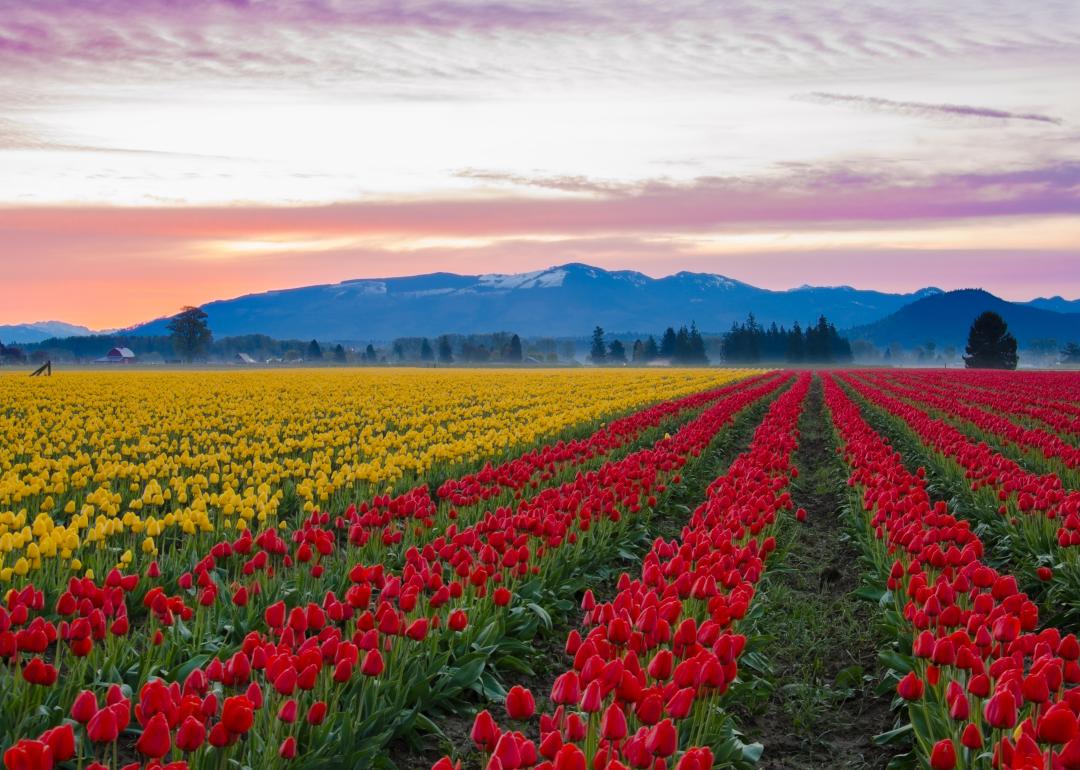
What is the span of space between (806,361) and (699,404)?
125m

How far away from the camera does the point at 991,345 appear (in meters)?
102

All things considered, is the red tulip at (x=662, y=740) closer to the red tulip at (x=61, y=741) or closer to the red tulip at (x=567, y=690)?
the red tulip at (x=567, y=690)

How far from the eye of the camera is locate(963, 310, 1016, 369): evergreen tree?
101500mm

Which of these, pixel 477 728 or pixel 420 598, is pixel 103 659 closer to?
pixel 420 598

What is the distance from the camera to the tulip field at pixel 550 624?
4.30 m

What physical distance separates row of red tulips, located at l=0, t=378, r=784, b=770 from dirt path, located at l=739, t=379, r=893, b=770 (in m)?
2.02

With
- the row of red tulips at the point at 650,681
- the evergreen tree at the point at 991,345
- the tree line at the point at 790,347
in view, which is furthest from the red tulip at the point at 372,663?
the tree line at the point at 790,347

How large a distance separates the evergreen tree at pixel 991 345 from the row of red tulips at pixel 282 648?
105m

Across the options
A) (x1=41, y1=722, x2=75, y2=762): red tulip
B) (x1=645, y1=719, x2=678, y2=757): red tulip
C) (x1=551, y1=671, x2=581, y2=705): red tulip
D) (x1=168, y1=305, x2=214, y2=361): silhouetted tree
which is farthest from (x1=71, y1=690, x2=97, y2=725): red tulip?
(x1=168, y1=305, x2=214, y2=361): silhouetted tree

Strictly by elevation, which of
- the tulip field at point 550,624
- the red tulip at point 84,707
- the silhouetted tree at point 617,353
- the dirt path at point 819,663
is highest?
the silhouetted tree at point 617,353

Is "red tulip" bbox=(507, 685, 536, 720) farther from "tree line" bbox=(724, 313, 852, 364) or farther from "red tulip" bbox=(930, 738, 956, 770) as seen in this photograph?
"tree line" bbox=(724, 313, 852, 364)

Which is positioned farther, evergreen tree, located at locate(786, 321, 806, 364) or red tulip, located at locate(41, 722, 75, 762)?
evergreen tree, located at locate(786, 321, 806, 364)

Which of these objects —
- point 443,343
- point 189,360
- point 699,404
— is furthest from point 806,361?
point 699,404

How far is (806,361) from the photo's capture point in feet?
Result: 489
